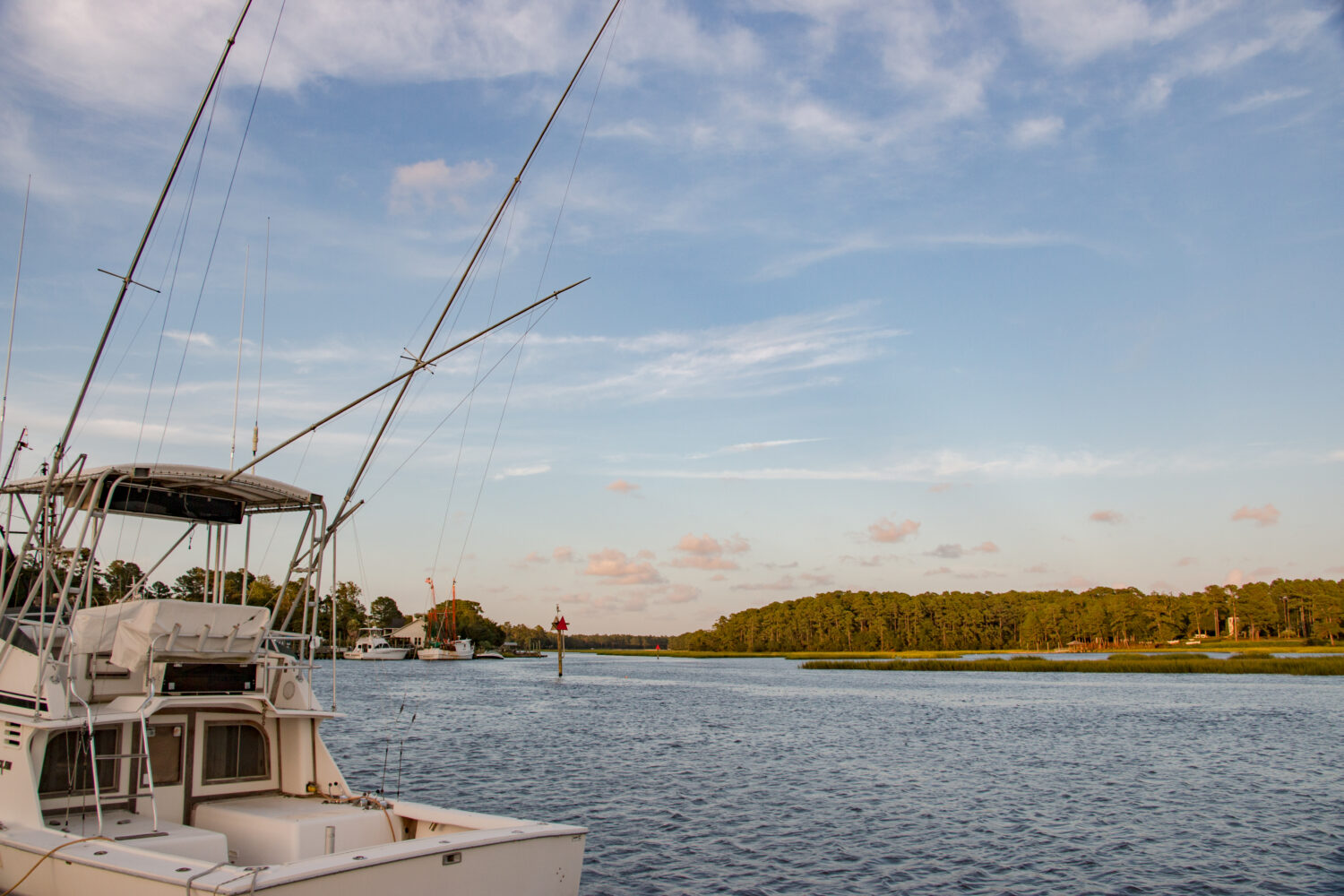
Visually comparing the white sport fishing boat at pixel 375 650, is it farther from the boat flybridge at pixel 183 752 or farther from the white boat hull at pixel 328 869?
the white boat hull at pixel 328 869

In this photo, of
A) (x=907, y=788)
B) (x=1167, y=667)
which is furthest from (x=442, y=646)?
(x=907, y=788)

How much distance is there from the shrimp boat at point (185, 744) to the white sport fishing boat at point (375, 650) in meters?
161

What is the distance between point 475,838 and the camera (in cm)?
946

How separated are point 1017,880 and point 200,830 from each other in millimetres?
13210

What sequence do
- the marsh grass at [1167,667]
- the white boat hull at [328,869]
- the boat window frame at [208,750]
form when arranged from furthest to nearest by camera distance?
the marsh grass at [1167,667]
the boat window frame at [208,750]
the white boat hull at [328,869]

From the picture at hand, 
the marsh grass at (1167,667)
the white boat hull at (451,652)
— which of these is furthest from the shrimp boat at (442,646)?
the marsh grass at (1167,667)

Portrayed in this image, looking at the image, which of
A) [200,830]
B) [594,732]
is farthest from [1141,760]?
[200,830]

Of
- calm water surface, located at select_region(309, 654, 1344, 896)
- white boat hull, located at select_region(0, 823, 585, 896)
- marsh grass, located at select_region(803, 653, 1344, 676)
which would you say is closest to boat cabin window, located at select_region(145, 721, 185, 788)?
white boat hull, located at select_region(0, 823, 585, 896)

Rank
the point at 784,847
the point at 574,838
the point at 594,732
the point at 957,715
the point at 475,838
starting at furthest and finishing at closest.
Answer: the point at 957,715 → the point at 594,732 → the point at 784,847 → the point at 574,838 → the point at 475,838

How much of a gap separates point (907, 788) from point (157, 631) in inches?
789

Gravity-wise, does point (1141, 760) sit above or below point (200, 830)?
below

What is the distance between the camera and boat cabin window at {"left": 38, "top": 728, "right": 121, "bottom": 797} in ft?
36.5

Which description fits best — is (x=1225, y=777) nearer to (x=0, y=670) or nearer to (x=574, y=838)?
(x=574, y=838)

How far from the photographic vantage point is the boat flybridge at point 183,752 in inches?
368
